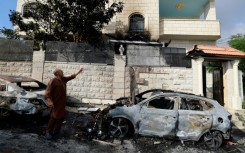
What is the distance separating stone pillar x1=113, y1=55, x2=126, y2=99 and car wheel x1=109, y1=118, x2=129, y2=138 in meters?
3.73

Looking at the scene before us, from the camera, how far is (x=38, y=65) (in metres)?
11.3

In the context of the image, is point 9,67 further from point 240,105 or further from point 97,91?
point 240,105

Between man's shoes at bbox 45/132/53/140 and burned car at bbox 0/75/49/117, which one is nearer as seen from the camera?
man's shoes at bbox 45/132/53/140

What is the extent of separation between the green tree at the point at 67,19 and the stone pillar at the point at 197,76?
16.8 feet

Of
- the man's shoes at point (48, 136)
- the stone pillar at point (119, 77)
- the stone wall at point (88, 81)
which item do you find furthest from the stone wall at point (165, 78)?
the man's shoes at point (48, 136)

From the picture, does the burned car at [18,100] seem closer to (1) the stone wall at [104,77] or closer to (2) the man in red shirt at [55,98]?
(2) the man in red shirt at [55,98]

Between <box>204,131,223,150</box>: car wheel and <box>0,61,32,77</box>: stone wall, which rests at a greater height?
<box>0,61,32,77</box>: stone wall

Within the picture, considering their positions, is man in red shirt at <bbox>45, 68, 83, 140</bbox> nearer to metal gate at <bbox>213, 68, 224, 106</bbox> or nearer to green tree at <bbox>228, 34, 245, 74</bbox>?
metal gate at <bbox>213, 68, 224, 106</bbox>

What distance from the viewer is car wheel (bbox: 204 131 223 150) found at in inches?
291

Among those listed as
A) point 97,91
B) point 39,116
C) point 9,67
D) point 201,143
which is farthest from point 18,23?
point 201,143

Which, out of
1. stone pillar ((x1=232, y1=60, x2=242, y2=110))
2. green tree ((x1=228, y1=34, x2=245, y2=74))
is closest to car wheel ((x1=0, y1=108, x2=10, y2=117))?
stone pillar ((x1=232, y1=60, x2=242, y2=110))

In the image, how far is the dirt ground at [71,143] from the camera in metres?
6.26

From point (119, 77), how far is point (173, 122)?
4465 millimetres

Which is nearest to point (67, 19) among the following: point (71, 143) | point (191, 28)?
point (71, 143)
